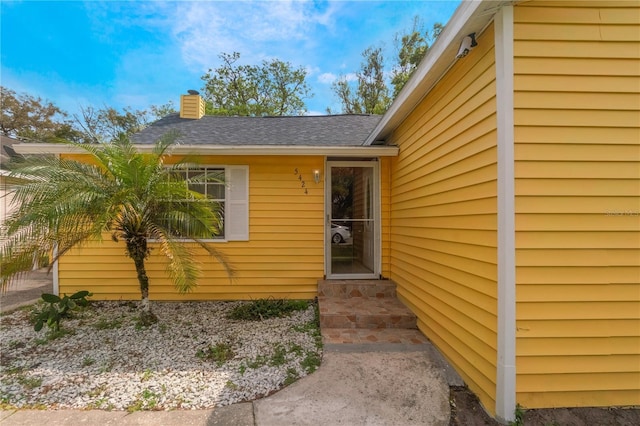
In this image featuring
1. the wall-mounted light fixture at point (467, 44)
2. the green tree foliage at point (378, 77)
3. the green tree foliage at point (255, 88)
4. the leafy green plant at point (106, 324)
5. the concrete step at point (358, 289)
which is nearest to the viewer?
the wall-mounted light fixture at point (467, 44)

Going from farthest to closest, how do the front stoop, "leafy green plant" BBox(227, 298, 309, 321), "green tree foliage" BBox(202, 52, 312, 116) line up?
"green tree foliage" BBox(202, 52, 312, 116)
"leafy green plant" BBox(227, 298, 309, 321)
the front stoop

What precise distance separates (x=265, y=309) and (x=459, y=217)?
10.1 ft

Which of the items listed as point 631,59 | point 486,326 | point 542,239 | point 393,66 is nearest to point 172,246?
point 486,326

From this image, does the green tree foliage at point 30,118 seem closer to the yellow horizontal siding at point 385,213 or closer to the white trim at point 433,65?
the yellow horizontal siding at point 385,213

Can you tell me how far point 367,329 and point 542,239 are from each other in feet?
7.55

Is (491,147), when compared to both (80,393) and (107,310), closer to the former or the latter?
(80,393)

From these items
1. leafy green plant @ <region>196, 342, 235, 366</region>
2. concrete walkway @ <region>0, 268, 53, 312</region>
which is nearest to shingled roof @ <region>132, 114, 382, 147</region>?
leafy green plant @ <region>196, 342, 235, 366</region>

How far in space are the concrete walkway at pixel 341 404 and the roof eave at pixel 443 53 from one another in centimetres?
296

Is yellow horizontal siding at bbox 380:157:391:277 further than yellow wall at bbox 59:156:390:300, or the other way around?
yellow horizontal siding at bbox 380:157:391:277

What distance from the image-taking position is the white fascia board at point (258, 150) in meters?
4.38

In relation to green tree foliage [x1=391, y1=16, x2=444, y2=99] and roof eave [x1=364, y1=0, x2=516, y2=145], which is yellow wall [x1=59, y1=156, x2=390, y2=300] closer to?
roof eave [x1=364, y1=0, x2=516, y2=145]

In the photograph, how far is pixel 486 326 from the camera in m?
2.28

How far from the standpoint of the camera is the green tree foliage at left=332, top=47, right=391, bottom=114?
1680 centimetres

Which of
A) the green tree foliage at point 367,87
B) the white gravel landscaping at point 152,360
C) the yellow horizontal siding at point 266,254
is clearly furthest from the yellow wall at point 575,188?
the green tree foliage at point 367,87
